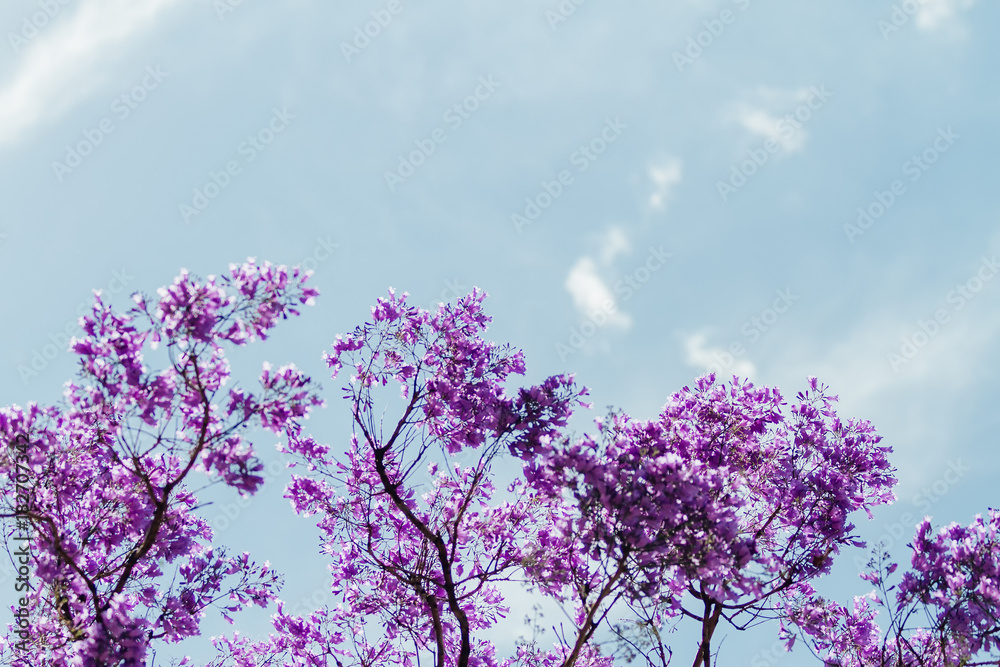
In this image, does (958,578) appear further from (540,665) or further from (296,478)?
(296,478)

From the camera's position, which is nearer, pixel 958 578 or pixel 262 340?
pixel 262 340

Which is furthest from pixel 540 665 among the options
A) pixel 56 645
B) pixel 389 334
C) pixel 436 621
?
pixel 56 645

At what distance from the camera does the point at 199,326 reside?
22.0 feet

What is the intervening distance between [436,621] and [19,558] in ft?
15.8

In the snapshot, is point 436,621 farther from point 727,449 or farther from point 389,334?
point 727,449

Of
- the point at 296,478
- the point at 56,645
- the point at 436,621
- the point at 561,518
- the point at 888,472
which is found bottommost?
the point at 56,645

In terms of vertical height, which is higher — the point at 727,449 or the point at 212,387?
the point at 727,449

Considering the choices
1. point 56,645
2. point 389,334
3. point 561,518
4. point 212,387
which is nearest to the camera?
point 212,387

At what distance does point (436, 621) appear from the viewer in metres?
8.22

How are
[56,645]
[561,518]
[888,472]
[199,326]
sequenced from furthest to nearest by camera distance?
1. [888,472]
2. [561,518]
3. [56,645]
4. [199,326]

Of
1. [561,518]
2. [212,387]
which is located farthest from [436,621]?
[212,387]

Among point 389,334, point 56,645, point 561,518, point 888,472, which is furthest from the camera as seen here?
point 888,472

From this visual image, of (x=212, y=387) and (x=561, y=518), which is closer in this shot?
(x=212, y=387)

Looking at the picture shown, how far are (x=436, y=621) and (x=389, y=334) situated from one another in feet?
11.8
